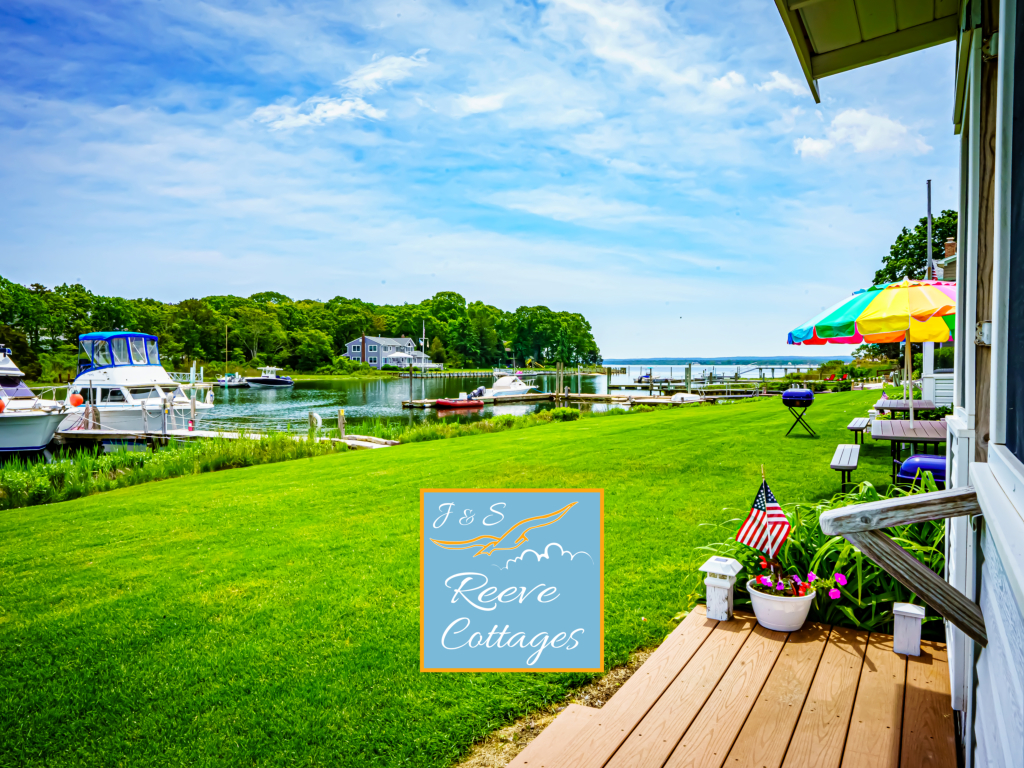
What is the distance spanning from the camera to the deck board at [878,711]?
6.73 feet

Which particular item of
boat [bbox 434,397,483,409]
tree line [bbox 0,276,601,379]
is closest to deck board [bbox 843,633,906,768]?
boat [bbox 434,397,483,409]

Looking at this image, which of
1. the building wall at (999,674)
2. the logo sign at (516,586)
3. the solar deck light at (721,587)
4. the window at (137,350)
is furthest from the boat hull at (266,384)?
the building wall at (999,674)

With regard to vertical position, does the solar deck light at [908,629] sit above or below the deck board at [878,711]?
above

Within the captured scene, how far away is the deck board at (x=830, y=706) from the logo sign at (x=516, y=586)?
3.45 feet

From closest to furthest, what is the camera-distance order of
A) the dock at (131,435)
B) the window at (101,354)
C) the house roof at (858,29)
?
the house roof at (858,29) < the dock at (131,435) < the window at (101,354)

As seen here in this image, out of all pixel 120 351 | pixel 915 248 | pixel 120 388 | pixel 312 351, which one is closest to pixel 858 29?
pixel 120 388

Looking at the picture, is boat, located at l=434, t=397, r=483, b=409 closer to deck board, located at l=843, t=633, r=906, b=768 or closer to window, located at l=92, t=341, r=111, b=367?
window, located at l=92, t=341, r=111, b=367

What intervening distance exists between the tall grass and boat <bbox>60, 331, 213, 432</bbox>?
9042 mm

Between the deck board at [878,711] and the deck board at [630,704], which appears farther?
the deck board at [630,704]

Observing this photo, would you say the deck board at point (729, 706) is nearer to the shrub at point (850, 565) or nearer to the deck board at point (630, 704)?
the deck board at point (630, 704)

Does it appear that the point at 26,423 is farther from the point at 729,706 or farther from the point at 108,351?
the point at 729,706

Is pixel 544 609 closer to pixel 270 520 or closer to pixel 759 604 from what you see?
pixel 759 604

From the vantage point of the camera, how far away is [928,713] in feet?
7.59

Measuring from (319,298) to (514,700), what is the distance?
12155cm
